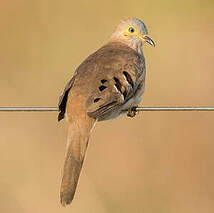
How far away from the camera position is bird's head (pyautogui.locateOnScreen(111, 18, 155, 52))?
814 cm

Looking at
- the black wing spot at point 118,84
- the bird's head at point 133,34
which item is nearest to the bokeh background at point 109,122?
the bird's head at point 133,34

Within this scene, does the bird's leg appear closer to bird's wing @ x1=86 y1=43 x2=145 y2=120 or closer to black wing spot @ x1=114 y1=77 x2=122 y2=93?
bird's wing @ x1=86 y1=43 x2=145 y2=120

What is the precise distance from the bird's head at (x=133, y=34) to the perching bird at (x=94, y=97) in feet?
1.33

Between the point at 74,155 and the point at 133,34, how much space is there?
1940 millimetres

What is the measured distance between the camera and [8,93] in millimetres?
9648

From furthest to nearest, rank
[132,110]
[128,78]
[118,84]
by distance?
[132,110] → [128,78] → [118,84]

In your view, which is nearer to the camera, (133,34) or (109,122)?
(133,34)

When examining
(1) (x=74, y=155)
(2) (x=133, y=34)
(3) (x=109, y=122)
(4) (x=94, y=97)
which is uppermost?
(2) (x=133, y=34)

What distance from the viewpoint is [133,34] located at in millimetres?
8195

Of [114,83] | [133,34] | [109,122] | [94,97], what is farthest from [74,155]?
[109,122]

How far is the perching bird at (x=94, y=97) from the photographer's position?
6.55m

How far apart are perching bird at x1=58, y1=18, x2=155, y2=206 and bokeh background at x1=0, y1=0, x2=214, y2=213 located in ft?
→ 5.09

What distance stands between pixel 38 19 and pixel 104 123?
7.46ft

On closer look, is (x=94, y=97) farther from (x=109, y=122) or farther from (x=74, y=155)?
(x=109, y=122)
